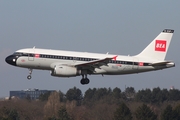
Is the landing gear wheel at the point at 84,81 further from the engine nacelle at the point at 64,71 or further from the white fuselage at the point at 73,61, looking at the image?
the engine nacelle at the point at 64,71

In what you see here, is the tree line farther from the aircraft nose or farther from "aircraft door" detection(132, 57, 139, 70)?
"aircraft door" detection(132, 57, 139, 70)

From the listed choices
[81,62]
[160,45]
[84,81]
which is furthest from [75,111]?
[81,62]

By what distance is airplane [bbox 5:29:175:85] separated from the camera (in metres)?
61.6

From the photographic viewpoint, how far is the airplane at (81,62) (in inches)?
2425

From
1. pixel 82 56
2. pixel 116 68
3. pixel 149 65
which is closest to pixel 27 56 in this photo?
pixel 82 56

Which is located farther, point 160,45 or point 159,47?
point 160,45

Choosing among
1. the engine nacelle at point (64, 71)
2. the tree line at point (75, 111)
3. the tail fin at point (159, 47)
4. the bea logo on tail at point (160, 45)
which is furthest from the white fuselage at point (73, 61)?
the tree line at point (75, 111)

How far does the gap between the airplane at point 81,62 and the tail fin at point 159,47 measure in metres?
0.54

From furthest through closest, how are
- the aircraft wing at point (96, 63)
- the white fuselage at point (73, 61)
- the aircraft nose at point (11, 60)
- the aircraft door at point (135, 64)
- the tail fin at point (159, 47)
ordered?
1. the tail fin at point (159, 47)
2. the aircraft door at point (135, 64)
3. the aircraft nose at point (11, 60)
4. the white fuselage at point (73, 61)
5. the aircraft wing at point (96, 63)

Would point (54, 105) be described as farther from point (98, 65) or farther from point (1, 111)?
point (98, 65)

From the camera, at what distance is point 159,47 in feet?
229

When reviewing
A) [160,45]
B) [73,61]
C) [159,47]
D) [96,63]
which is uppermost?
[160,45]

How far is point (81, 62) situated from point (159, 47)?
12389mm

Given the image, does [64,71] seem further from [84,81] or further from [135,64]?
[135,64]
